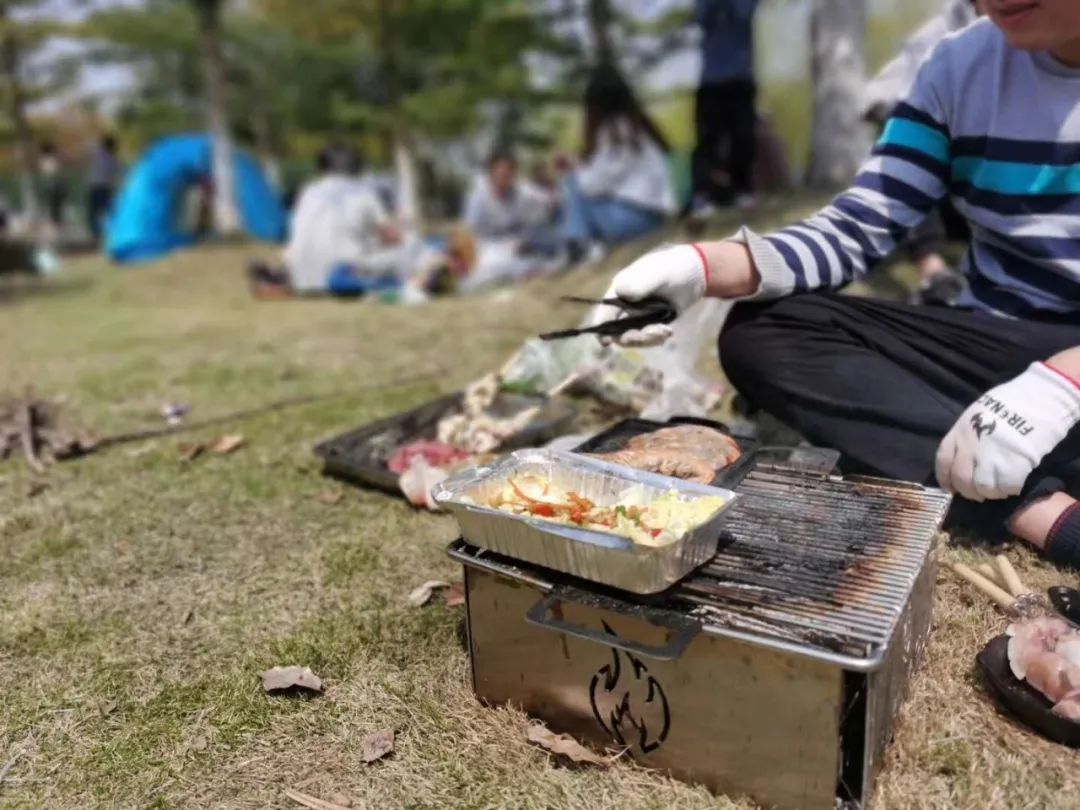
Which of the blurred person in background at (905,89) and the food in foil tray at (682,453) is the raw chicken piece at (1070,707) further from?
the blurred person in background at (905,89)

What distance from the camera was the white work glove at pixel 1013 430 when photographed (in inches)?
73.7

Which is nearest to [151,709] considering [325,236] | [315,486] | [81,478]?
[315,486]

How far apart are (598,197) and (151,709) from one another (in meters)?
6.52

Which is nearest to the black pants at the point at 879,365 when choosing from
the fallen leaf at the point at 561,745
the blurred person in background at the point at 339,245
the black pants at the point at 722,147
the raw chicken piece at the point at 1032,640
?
the raw chicken piece at the point at 1032,640

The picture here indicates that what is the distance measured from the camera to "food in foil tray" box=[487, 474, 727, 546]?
61.3 inches

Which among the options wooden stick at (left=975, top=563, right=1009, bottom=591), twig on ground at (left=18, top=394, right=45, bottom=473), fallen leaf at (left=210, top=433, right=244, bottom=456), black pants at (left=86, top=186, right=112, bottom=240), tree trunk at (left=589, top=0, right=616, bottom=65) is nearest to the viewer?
wooden stick at (left=975, top=563, right=1009, bottom=591)

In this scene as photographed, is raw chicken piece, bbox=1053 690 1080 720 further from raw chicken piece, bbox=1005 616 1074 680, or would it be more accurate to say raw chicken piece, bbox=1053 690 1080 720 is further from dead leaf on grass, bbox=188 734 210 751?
dead leaf on grass, bbox=188 734 210 751

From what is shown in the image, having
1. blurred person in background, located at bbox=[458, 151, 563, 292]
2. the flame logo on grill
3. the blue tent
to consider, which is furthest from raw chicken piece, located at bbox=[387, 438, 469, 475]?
the blue tent

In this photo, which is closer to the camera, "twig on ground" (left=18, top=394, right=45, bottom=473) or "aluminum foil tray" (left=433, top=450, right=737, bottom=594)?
"aluminum foil tray" (left=433, top=450, right=737, bottom=594)

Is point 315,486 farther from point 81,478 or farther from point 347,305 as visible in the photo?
point 347,305

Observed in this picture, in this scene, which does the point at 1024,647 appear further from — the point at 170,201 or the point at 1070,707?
the point at 170,201

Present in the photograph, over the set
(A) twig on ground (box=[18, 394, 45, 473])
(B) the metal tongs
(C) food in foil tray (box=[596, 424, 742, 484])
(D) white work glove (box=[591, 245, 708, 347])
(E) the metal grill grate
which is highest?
(D) white work glove (box=[591, 245, 708, 347])

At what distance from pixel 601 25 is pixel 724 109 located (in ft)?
26.6

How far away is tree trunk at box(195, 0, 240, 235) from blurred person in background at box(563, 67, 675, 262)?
8.20m
